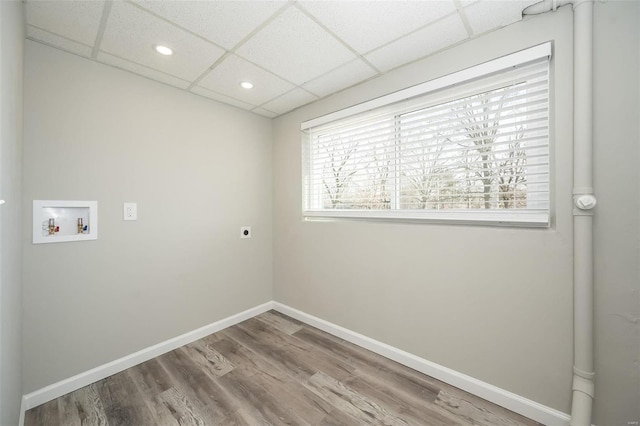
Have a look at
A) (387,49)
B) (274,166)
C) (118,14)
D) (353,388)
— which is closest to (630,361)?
(353,388)

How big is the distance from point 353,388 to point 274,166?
94.2 inches

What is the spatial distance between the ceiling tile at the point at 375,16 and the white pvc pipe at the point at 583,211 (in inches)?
26.9

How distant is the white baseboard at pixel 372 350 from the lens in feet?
4.96

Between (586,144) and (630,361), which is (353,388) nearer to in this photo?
(630,361)

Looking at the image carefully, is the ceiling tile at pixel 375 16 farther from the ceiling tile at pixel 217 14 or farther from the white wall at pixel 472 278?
the white wall at pixel 472 278

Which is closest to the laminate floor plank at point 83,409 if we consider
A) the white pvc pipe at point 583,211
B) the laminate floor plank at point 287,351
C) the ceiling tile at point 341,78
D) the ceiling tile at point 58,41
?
the laminate floor plank at point 287,351

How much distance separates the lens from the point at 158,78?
2.14m

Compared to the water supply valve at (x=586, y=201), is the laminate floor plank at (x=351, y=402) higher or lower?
lower

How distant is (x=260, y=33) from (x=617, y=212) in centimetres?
225

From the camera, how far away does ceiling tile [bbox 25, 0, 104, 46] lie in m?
1.37

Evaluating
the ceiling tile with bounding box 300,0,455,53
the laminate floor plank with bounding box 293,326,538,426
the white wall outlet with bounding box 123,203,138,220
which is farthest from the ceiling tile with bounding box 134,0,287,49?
the laminate floor plank with bounding box 293,326,538,426

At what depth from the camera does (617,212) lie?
129cm

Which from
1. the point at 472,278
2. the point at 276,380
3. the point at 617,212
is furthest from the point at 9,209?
the point at 617,212

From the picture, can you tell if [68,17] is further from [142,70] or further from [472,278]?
[472,278]
